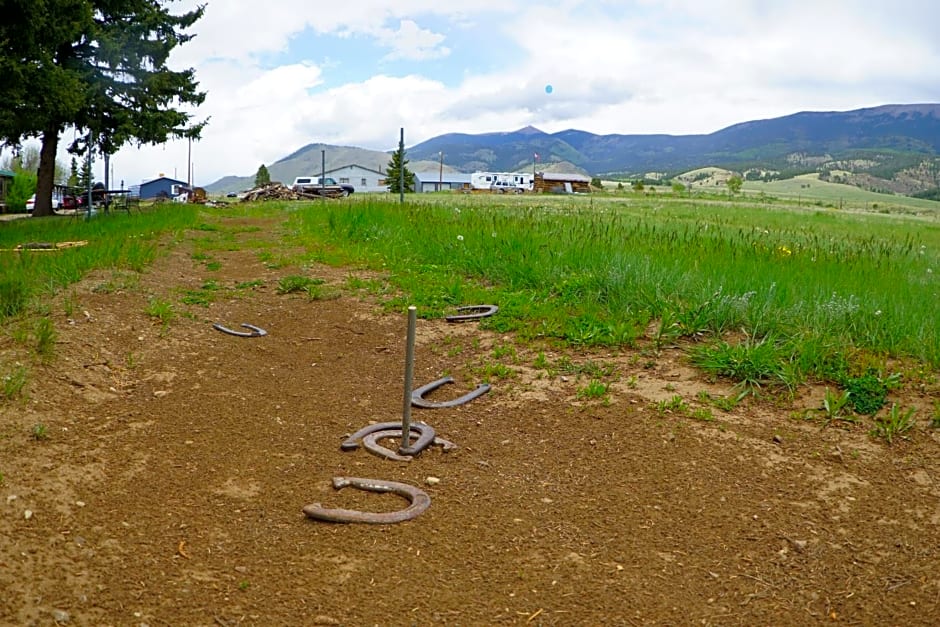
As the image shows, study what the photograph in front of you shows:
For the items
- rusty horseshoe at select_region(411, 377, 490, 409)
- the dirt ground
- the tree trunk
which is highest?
the tree trunk

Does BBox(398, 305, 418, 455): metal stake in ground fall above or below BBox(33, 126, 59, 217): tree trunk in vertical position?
below

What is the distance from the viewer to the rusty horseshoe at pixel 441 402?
188 inches

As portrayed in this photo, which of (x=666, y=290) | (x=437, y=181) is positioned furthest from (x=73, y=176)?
(x=666, y=290)

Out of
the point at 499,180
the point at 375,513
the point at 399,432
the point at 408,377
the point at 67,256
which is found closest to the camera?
the point at 375,513

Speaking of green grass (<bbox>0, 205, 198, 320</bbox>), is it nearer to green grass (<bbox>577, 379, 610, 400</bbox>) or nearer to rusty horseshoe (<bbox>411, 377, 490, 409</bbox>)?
rusty horseshoe (<bbox>411, 377, 490, 409</bbox>)

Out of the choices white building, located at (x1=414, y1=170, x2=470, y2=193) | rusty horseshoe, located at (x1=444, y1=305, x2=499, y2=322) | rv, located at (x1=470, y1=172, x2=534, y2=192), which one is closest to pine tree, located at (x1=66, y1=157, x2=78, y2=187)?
white building, located at (x1=414, y1=170, x2=470, y2=193)

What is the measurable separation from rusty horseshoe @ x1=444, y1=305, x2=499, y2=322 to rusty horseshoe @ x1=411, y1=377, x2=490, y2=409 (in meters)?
1.50

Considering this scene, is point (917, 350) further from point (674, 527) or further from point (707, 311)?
point (674, 527)

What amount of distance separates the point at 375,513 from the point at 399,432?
106cm

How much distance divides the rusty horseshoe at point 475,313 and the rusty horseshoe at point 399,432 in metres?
2.40

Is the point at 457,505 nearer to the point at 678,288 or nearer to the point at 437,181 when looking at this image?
the point at 678,288

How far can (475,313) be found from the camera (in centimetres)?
700

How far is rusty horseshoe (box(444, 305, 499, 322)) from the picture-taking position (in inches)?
265

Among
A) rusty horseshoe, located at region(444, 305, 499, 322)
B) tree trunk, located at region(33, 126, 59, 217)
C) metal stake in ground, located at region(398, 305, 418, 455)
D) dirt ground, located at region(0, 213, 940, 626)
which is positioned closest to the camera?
dirt ground, located at region(0, 213, 940, 626)
